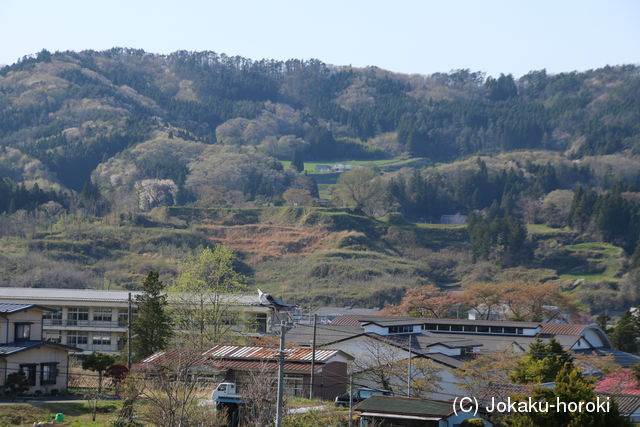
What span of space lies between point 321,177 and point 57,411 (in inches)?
4990

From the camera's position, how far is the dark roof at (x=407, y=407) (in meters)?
25.5

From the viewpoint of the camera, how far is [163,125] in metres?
159

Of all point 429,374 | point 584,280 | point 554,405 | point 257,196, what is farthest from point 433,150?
point 554,405

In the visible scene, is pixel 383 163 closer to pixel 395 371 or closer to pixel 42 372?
pixel 395 371

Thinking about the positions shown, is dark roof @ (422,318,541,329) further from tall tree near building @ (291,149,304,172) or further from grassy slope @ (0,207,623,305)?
tall tree near building @ (291,149,304,172)

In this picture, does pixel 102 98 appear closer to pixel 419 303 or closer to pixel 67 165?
pixel 67 165

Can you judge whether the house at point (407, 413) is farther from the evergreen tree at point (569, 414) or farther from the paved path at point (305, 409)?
the evergreen tree at point (569, 414)

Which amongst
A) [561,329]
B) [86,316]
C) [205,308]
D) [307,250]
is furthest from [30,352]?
[307,250]

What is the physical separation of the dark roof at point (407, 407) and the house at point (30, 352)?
1236cm

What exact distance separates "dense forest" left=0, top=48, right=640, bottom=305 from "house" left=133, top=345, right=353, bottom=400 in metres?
→ 46.7

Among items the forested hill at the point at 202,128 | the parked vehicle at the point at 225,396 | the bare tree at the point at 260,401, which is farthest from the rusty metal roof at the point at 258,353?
the forested hill at the point at 202,128

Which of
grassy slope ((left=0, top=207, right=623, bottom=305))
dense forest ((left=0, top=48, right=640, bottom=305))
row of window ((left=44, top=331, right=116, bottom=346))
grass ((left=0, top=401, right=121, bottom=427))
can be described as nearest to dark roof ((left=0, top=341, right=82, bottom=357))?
grass ((left=0, top=401, right=121, bottom=427))

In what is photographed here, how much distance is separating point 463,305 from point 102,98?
11397 cm

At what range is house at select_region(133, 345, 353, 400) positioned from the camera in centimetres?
3262
